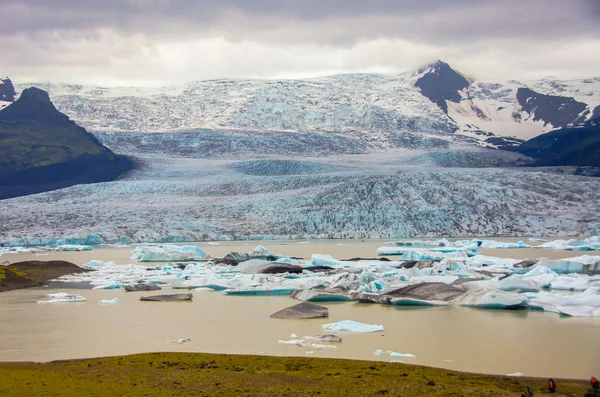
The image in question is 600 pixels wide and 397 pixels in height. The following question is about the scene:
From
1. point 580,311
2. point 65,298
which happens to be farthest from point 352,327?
point 65,298

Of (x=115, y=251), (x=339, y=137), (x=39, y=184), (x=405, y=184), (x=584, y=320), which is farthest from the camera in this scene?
(x=339, y=137)

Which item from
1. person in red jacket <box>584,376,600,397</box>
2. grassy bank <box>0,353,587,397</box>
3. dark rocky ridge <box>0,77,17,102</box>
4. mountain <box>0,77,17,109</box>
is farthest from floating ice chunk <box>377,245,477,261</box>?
dark rocky ridge <box>0,77,17,102</box>

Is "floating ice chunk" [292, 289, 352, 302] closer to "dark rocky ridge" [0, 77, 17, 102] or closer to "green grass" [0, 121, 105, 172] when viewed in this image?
"green grass" [0, 121, 105, 172]

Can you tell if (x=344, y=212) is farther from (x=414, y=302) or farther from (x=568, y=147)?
(x=568, y=147)

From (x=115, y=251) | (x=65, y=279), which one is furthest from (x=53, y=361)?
(x=115, y=251)

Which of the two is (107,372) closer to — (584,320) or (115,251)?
(584,320)

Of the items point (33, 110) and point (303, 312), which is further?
point (33, 110)
